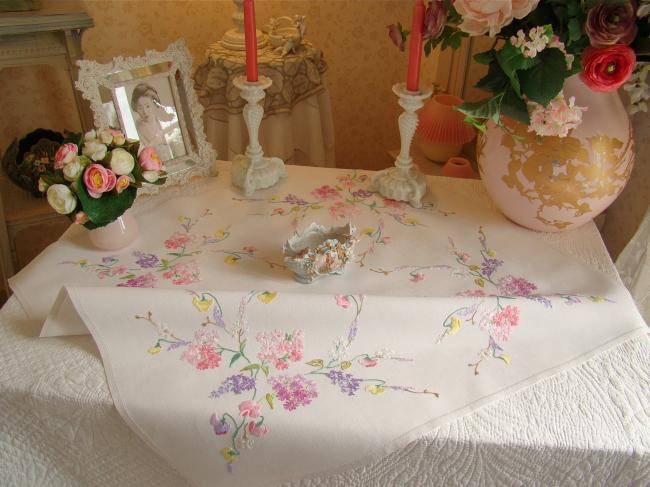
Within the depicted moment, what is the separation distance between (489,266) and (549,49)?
358mm

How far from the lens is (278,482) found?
0.64m

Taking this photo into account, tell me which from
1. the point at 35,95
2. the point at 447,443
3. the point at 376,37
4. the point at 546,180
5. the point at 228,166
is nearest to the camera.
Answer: the point at 447,443

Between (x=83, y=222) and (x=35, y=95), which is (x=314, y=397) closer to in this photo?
(x=83, y=222)

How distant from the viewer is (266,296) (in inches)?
29.6

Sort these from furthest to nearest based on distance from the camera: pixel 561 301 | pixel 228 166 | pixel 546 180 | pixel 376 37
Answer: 1. pixel 376 37
2. pixel 228 166
3. pixel 546 180
4. pixel 561 301

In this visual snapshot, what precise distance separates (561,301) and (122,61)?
865mm

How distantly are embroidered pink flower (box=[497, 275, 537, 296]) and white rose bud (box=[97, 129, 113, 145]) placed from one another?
0.69 m

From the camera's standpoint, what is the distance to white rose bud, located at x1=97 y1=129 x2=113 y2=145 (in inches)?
33.5

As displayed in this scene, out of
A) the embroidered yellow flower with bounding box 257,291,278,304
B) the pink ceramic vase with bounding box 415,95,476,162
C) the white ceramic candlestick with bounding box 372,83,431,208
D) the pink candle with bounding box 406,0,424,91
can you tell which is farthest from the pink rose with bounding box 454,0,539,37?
the pink ceramic vase with bounding box 415,95,476,162

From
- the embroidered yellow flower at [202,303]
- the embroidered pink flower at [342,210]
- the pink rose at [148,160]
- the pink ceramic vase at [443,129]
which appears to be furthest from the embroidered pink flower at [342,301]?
the pink ceramic vase at [443,129]

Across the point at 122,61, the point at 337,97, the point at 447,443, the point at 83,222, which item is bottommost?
the point at 337,97

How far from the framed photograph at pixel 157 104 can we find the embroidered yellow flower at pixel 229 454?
57cm

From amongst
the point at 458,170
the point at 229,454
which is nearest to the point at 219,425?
the point at 229,454

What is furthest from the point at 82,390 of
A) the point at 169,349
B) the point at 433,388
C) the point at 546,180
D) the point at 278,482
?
the point at 546,180
